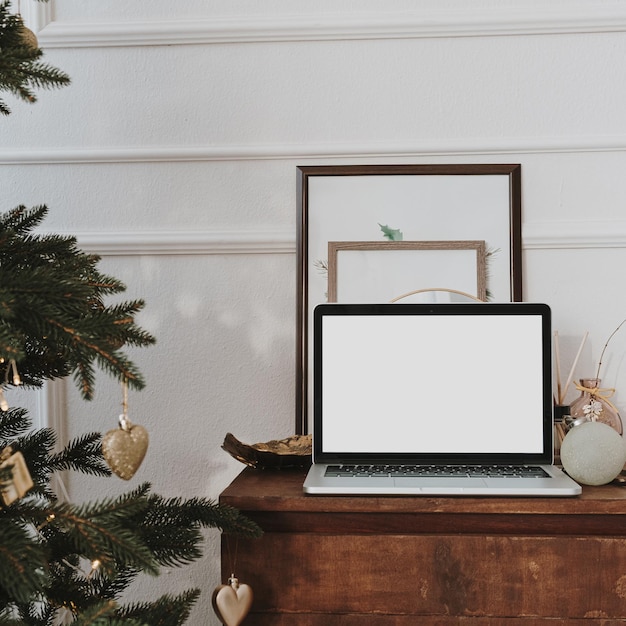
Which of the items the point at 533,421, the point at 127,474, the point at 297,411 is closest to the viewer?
the point at 127,474

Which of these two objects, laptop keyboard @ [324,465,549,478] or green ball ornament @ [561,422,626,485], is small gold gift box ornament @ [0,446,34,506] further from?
green ball ornament @ [561,422,626,485]

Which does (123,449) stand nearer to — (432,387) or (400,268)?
(432,387)

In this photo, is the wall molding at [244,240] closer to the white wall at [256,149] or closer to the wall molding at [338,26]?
the white wall at [256,149]

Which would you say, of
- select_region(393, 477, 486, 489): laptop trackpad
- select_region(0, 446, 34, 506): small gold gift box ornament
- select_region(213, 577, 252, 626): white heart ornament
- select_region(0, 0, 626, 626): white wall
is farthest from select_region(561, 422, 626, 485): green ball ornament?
select_region(0, 446, 34, 506): small gold gift box ornament

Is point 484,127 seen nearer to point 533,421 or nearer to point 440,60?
point 440,60

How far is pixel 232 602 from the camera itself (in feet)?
2.86

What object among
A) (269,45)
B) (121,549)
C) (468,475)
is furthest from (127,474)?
(269,45)

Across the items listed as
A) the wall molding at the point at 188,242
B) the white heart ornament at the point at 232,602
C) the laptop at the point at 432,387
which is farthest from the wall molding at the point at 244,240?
the white heart ornament at the point at 232,602

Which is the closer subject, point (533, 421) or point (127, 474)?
point (127, 474)

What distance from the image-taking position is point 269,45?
1.34m

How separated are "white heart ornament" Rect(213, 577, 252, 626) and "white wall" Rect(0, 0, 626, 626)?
45cm

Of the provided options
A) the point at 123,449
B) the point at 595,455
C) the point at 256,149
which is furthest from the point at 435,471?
the point at 256,149

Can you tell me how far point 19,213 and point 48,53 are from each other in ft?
1.97

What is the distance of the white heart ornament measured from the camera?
34.1 inches
